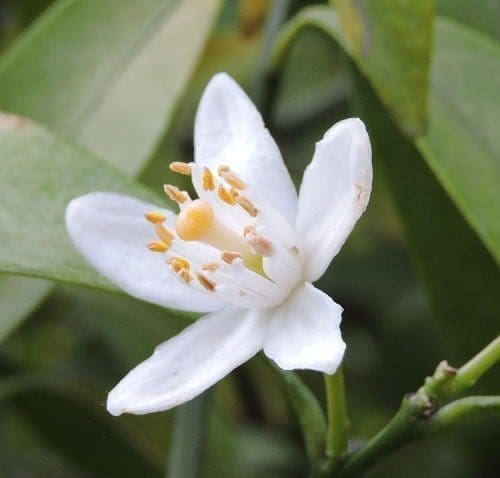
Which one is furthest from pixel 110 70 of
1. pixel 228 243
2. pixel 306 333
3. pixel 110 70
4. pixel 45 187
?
pixel 306 333

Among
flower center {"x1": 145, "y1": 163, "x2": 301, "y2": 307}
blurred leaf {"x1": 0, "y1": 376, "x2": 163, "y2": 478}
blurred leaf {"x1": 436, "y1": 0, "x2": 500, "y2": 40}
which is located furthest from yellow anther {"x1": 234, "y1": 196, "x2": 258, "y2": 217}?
blurred leaf {"x1": 0, "y1": 376, "x2": 163, "y2": 478}

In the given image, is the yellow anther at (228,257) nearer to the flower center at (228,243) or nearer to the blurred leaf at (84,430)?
the flower center at (228,243)

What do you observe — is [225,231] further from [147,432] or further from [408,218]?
[147,432]

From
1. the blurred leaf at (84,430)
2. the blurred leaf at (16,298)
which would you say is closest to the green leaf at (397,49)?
the blurred leaf at (16,298)

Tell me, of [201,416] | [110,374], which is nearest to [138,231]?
[201,416]

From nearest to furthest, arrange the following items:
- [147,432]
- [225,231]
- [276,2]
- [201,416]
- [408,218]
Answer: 1. [225,231]
2. [201,416]
3. [408,218]
4. [276,2]
5. [147,432]

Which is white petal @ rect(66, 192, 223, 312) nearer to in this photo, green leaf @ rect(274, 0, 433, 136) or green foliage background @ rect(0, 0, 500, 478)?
green foliage background @ rect(0, 0, 500, 478)
